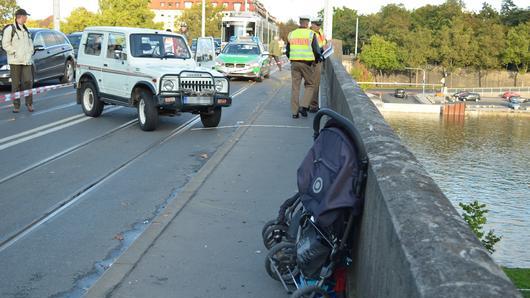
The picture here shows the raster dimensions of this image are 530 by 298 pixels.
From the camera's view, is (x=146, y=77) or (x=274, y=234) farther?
(x=146, y=77)

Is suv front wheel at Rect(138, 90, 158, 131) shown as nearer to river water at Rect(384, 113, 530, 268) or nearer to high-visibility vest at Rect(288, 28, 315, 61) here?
high-visibility vest at Rect(288, 28, 315, 61)

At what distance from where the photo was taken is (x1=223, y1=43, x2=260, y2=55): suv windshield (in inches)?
1127

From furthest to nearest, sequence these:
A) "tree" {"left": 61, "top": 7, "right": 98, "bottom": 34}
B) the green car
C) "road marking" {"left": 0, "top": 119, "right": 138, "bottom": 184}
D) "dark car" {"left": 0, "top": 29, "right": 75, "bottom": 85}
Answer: "tree" {"left": 61, "top": 7, "right": 98, "bottom": 34}, the green car, "dark car" {"left": 0, "top": 29, "right": 75, "bottom": 85}, "road marking" {"left": 0, "top": 119, "right": 138, "bottom": 184}

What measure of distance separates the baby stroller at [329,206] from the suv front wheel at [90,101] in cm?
1059

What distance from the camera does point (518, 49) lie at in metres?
120

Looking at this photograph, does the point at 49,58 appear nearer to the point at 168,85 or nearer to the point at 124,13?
the point at 168,85

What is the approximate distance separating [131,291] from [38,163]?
17.7ft

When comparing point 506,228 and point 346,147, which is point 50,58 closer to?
point 346,147

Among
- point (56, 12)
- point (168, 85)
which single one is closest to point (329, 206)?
point (168, 85)

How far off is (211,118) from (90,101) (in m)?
2.97

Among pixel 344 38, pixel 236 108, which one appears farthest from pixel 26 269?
pixel 344 38

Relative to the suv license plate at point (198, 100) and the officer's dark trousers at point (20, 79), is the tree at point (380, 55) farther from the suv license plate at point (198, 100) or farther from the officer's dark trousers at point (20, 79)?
the suv license plate at point (198, 100)

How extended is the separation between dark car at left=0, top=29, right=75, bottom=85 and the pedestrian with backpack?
4425 mm

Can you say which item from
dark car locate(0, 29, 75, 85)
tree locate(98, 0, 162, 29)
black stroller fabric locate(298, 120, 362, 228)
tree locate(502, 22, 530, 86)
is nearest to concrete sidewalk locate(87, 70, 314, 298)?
black stroller fabric locate(298, 120, 362, 228)
